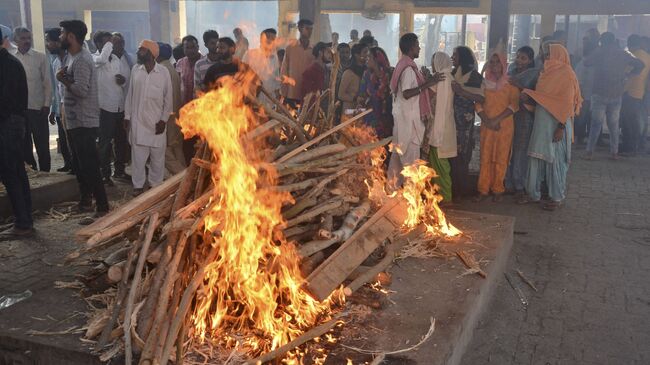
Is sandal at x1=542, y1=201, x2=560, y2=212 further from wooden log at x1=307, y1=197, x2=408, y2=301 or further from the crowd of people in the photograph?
wooden log at x1=307, y1=197, x2=408, y2=301

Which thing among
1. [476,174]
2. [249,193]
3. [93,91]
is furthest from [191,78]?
[249,193]

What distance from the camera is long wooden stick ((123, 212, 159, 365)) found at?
147 inches

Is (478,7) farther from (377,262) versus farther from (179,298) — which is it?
(179,298)

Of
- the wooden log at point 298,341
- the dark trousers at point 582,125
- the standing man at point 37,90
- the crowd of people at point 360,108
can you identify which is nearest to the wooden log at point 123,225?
the wooden log at point 298,341

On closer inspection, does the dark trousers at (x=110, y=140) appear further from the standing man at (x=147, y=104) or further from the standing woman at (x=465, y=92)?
the standing woman at (x=465, y=92)

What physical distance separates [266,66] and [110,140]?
11.4ft

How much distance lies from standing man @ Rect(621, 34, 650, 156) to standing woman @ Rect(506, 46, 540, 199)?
451 centimetres

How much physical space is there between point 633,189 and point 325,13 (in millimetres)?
9062

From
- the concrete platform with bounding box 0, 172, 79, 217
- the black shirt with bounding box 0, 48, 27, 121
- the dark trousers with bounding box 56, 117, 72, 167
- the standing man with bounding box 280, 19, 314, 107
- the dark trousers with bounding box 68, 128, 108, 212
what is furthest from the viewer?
the standing man with bounding box 280, 19, 314, 107

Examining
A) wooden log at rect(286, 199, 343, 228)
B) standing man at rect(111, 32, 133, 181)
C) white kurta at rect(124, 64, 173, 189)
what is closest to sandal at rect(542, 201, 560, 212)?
wooden log at rect(286, 199, 343, 228)

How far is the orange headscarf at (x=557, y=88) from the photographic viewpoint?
821 centimetres

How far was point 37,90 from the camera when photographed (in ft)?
30.5

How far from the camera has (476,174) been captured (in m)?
9.88

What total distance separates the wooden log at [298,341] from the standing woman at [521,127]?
5536 mm
